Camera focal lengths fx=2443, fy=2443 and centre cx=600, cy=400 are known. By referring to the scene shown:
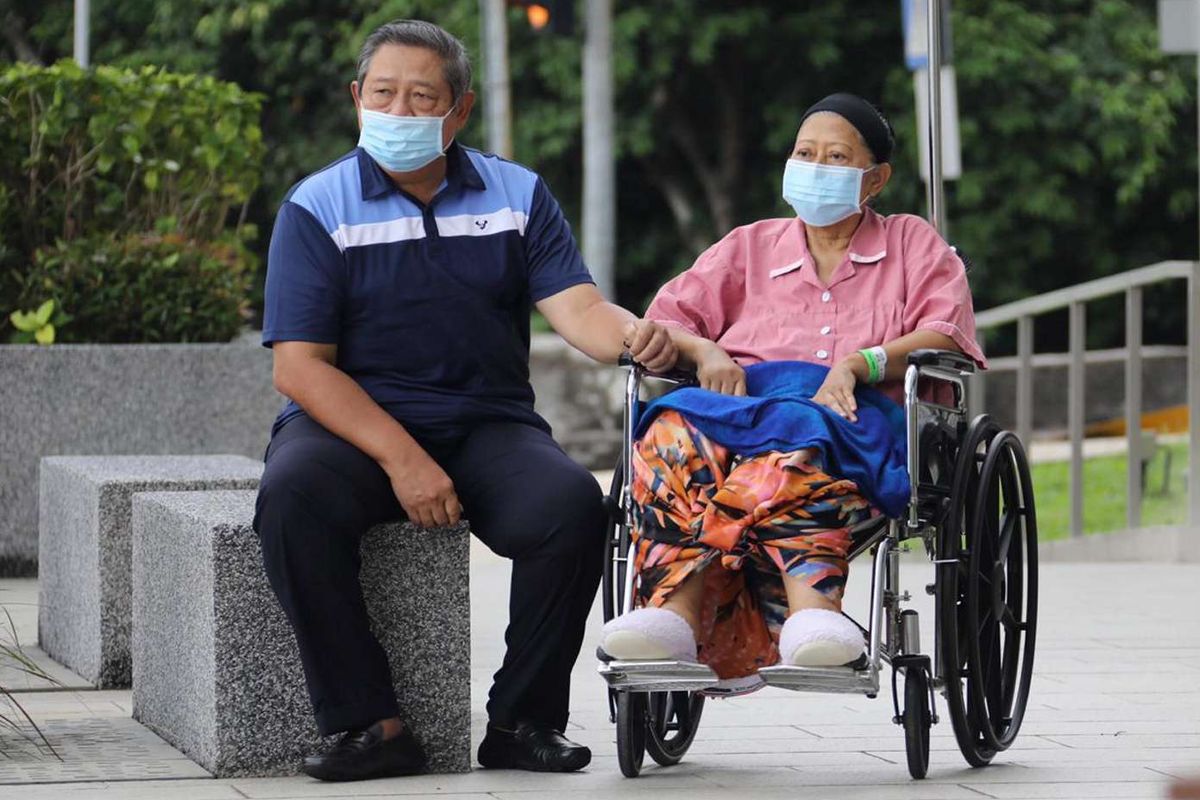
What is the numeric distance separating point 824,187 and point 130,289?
13.8 ft

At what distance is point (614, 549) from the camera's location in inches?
198

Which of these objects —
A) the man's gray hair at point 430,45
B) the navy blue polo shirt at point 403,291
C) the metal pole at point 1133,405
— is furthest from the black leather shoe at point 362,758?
the metal pole at point 1133,405

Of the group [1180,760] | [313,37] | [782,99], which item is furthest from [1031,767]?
[313,37]

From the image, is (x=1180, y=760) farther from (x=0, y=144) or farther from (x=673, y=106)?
(x=673, y=106)

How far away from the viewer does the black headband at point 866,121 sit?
5.21 metres

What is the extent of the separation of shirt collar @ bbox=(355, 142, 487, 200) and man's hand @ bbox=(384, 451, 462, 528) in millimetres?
613

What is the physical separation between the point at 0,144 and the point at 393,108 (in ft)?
13.7

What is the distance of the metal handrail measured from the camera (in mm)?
10320

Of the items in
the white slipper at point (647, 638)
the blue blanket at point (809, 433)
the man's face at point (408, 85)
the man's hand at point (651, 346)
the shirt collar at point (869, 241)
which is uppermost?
the man's face at point (408, 85)

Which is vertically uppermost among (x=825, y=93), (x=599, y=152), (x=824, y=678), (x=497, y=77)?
(x=825, y=93)

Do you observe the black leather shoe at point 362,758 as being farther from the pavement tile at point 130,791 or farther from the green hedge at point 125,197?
the green hedge at point 125,197

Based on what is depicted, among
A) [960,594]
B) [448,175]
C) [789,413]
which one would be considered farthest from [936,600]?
[448,175]

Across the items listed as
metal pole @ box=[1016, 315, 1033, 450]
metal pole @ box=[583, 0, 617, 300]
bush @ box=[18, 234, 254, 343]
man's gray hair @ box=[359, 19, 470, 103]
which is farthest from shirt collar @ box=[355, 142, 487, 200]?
metal pole @ box=[583, 0, 617, 300]

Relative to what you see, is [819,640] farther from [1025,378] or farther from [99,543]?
[1025,378]
